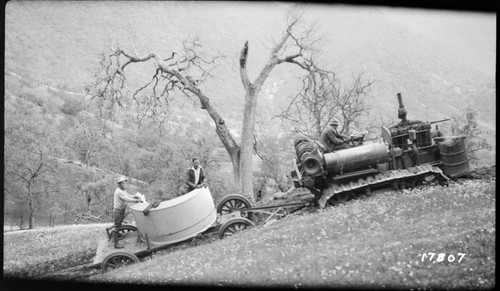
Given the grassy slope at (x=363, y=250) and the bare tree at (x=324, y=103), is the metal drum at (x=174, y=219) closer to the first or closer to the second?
the grassy slope at (x=363, y=250)

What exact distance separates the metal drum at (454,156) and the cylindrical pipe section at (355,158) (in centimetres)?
144

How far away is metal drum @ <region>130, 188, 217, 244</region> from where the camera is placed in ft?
34.4

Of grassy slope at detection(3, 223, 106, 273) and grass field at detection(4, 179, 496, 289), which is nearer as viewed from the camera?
grass field at detection(4, 179, 496, 289)

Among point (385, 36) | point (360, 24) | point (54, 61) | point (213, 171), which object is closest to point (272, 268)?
point (360, 24)

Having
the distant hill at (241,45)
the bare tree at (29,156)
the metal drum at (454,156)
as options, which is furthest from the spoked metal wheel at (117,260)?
the metal drum at (454,156)

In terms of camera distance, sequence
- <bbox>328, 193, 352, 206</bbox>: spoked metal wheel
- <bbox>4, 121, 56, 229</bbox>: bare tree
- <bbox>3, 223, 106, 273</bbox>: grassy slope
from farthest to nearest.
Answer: <bbox>4, 121, 56, 229</bbox>: bare tree
<bbox>3, 223, 106, 273</bbox>: grassy slope
<bbox>328, 193, 352, 206</bbox>: spoked metal wheel

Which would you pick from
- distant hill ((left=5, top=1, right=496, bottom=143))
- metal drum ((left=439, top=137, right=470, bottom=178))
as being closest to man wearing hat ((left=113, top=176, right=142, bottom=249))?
distant hill ((left=5, top=1, right=496, bottom=143))

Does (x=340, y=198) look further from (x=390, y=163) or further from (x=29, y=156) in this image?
(x=29, y=156)

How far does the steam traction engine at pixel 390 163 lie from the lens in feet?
37.2

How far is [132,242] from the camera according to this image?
1121 cm

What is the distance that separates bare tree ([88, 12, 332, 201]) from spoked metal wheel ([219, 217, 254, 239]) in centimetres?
550

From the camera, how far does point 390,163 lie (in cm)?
1166

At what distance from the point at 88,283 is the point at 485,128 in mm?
10990

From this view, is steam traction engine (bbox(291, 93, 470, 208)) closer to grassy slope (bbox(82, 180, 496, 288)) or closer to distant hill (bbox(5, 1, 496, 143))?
grassy slope (bbox(82, 180, 496, 288))
